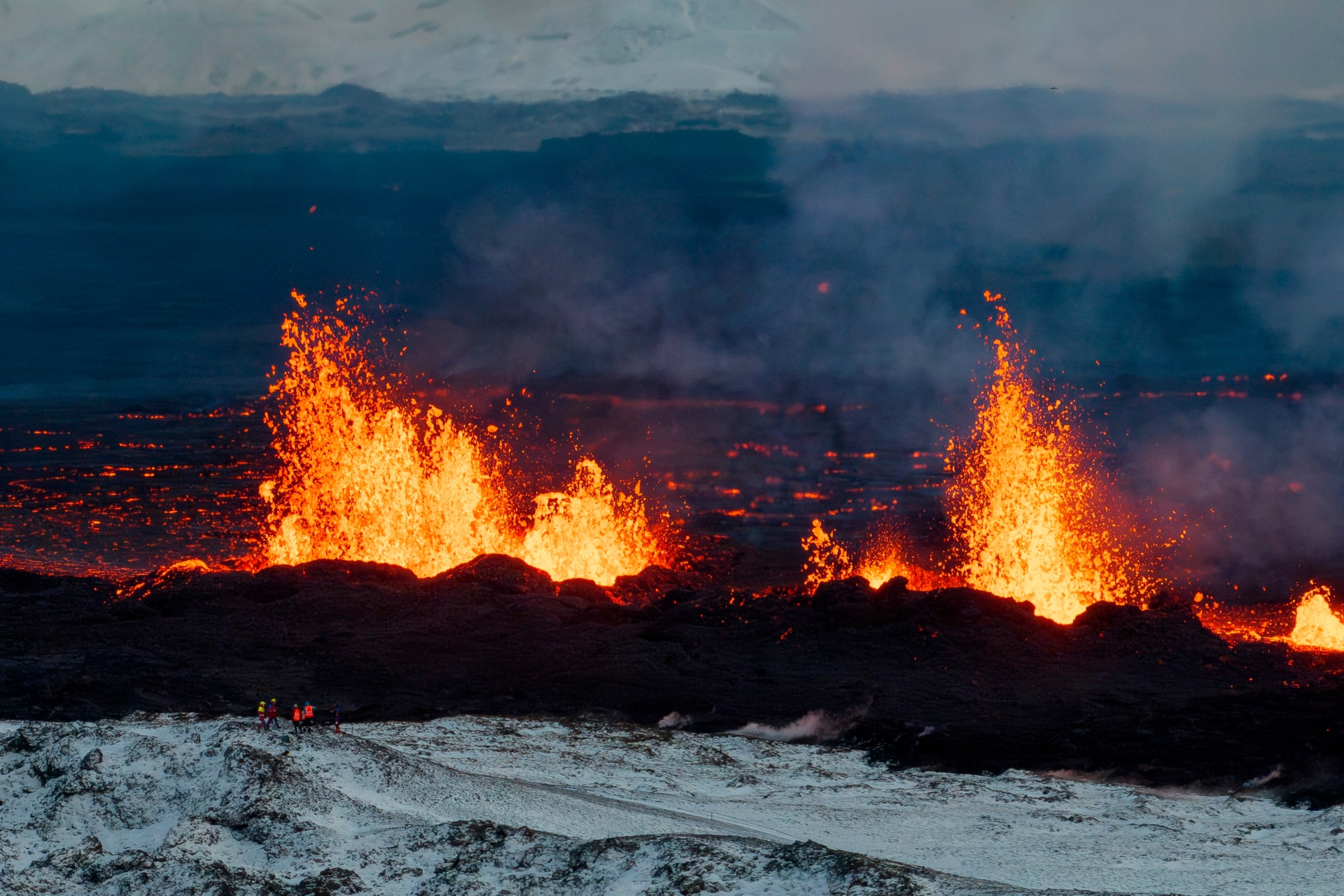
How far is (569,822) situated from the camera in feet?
78.0

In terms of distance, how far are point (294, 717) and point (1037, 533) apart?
103 ft

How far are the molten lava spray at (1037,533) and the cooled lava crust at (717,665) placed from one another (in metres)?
5.58

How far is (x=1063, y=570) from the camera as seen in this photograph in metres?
48.5

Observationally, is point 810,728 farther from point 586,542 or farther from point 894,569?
point 894,569

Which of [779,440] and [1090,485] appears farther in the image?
[779,440]

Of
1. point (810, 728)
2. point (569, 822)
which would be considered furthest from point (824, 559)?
point (569, 822)

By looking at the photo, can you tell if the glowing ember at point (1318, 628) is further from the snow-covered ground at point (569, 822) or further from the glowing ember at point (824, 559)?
the snow-covered ground at point (569, 822)

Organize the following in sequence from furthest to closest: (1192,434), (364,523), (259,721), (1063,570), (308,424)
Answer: (1192,434)
(308,424)
(364,523)
(1063,570)
(259,721)

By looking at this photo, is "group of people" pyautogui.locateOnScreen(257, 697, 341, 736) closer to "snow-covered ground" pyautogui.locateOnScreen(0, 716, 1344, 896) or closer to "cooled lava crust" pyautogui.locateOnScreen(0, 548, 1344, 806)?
"snow-covered ground" pyautogui.locateOnScreen(0, 716, 1344, 896)

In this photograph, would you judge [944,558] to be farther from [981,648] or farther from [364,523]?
[364,523]

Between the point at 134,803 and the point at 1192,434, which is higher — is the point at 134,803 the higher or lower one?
the lower one

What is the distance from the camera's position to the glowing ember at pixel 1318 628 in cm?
3956

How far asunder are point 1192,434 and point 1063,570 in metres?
82.0

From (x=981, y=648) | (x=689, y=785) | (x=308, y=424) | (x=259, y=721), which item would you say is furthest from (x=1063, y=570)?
(x=308, y=424)
